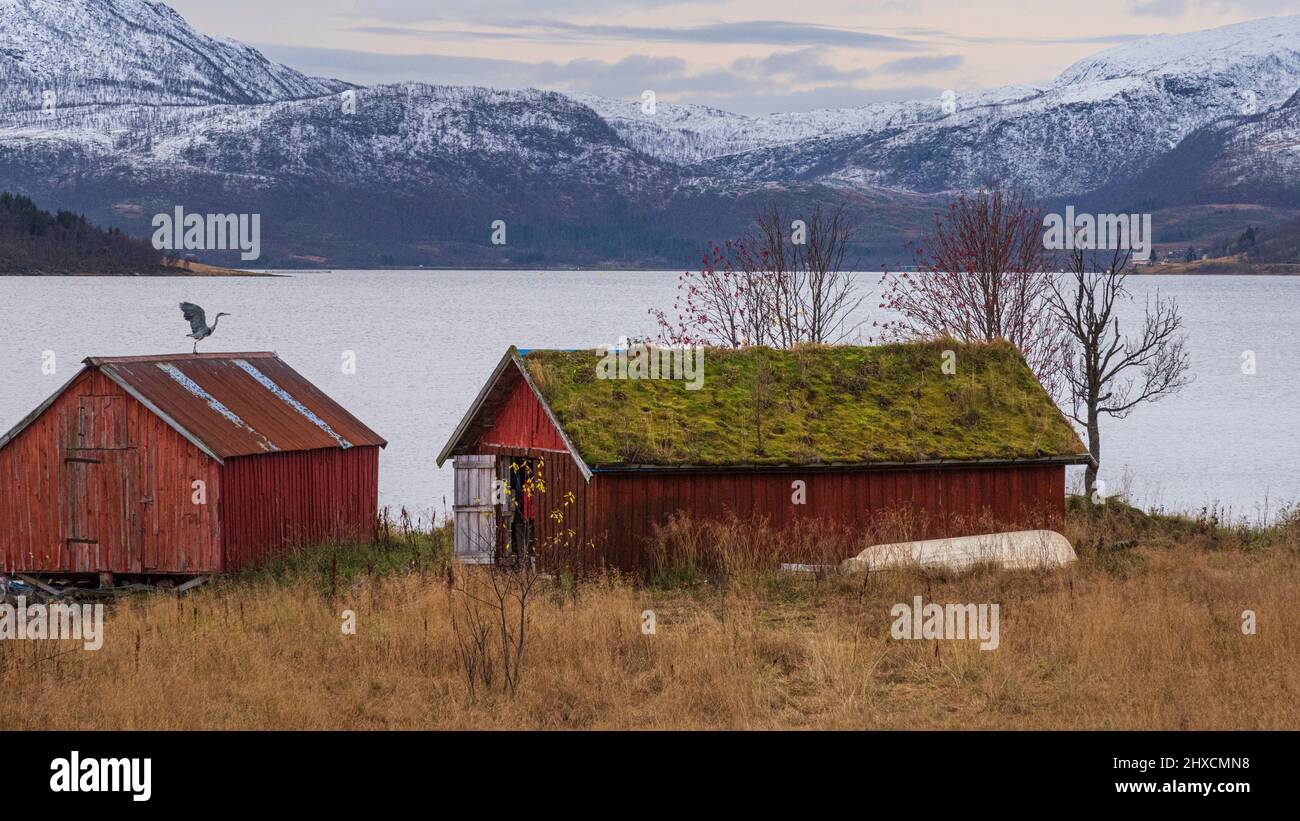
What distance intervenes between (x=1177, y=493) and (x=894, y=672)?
33.2m

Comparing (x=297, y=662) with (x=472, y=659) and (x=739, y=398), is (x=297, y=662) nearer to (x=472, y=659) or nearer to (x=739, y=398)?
(x=472, y=659)

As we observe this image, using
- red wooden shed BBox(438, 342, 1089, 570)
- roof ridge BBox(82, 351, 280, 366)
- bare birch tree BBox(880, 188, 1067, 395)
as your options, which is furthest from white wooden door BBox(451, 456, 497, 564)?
bare birch tree BBox(880, 188, 1067, 395)

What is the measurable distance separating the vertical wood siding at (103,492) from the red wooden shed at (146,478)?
0.02m

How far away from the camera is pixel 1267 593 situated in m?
18.0

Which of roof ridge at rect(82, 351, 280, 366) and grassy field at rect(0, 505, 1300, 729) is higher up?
roof ridge at rect(82, 351, 280, 366)

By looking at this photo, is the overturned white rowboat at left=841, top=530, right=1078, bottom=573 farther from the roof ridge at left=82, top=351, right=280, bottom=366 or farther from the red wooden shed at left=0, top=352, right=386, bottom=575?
the roof ridge at left=82, top=351, right=280, bottom=366

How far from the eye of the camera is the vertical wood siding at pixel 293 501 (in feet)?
79.4

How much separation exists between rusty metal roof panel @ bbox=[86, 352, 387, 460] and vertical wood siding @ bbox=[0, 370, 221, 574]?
301mm

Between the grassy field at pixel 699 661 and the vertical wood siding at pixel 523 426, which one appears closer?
the grassy field at pixel 699 661

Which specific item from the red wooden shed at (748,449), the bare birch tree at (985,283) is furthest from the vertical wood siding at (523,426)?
the bare birch tree at (985,283)

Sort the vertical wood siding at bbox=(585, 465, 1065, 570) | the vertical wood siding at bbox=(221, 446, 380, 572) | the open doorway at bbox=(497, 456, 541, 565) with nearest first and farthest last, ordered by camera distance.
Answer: the vertical wood siding at bbox=(585, 465, 1065, 570), the open doorway at bbox=(497, 456, 541, 565), the vertical wood siding at bbox=(221, 446, 380, 572)

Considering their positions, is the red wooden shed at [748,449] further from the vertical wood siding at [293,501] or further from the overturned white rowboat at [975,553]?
the vertical wood siding at [293,501]

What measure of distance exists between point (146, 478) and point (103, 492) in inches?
34.3

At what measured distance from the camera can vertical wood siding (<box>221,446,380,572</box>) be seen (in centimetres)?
2419
